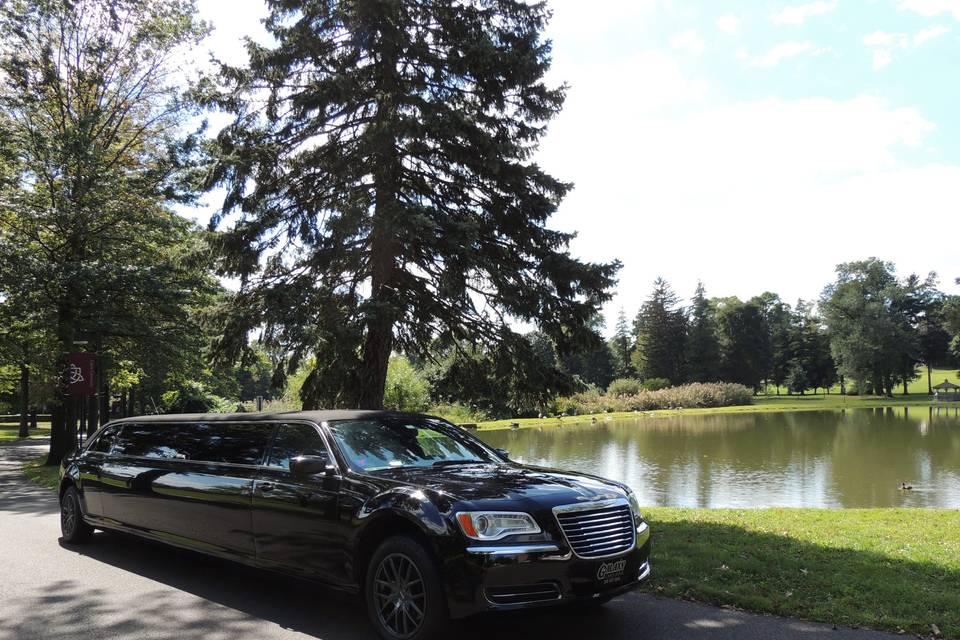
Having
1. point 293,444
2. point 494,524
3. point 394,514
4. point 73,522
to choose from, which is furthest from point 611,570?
point 73,522

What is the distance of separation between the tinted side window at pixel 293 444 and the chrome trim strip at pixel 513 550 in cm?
181

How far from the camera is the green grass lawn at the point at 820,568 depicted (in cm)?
546

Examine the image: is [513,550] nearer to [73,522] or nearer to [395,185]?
[73,522]

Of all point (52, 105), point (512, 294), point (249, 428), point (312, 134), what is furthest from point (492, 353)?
point (52, 105)

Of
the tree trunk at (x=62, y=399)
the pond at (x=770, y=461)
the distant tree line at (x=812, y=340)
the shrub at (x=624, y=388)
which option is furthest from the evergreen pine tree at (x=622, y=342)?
the tree trunk at (x=62, y=399)

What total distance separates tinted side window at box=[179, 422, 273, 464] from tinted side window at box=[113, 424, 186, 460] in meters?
0.15

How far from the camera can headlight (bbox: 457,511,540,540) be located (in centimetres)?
452

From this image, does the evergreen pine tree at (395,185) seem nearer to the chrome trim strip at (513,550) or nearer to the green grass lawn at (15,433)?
the chrome trim strip at (513,550)

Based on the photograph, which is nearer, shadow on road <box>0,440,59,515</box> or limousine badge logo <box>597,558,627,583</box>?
Answer: limousine badge logo <box>597,558,627,583</box>

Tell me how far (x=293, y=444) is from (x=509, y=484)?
2.07 metres

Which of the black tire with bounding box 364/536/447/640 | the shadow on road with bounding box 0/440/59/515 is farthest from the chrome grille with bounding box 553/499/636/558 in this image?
the shadow on road with bounding box 0/440/59/515

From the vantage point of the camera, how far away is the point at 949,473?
19406mm

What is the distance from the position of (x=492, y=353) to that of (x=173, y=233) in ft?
43.7

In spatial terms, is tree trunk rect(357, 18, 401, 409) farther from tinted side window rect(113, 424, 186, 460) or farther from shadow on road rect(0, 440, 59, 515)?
shadow on road rect(0, 440, 59, 515)
